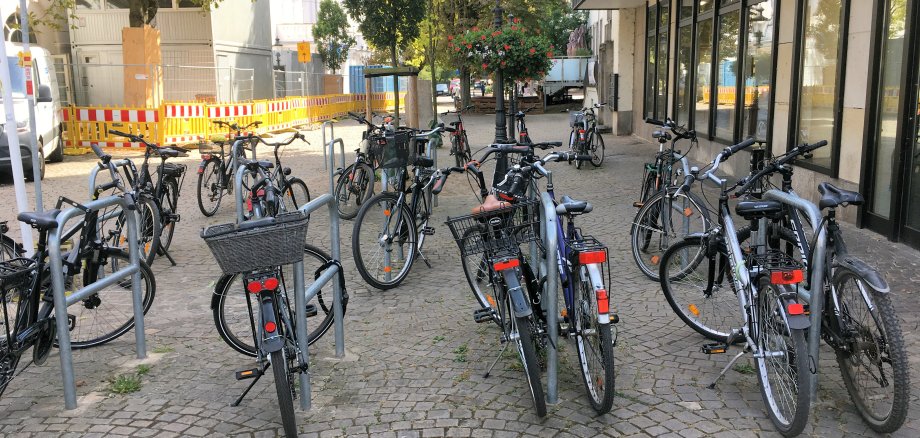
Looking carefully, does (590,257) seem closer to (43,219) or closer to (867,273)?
(867,273)

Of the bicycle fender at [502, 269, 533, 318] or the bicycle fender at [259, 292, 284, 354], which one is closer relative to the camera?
the bicycle fender at [259, 292, 284, 354]

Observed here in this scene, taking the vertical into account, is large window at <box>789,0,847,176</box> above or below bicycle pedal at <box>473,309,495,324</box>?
above

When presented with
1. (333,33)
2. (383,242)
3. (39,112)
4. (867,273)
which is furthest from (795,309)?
(333,33)

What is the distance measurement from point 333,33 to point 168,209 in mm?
45473

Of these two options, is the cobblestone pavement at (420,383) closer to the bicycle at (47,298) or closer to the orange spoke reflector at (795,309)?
the bicycle at (47,298)

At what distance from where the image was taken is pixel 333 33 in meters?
51.2

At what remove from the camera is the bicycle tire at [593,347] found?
3518mm

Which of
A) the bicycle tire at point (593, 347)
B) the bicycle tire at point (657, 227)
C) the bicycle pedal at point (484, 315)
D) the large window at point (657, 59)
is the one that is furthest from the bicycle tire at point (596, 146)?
the bicycle tire at point (593, 347)

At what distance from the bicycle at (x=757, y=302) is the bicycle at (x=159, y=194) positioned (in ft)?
13.9

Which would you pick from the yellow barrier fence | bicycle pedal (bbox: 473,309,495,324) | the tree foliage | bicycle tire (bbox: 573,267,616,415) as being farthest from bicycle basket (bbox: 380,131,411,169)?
the yellow barrier fence

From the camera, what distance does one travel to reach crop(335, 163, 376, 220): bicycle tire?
9.00 meters

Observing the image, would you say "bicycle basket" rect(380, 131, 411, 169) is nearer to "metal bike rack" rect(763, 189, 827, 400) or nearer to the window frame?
the window frame

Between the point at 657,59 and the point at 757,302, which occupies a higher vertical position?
the point at 657,59

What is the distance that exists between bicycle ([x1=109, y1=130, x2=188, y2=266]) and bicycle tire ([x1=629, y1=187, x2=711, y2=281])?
395 cm
